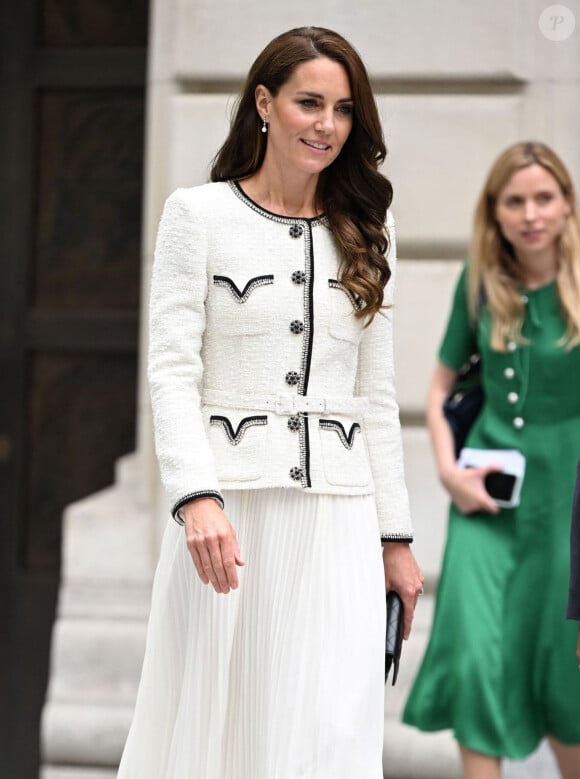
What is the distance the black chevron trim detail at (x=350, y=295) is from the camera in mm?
3098

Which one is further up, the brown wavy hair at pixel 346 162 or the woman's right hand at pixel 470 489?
the brown wavy hair at pixel 346 162

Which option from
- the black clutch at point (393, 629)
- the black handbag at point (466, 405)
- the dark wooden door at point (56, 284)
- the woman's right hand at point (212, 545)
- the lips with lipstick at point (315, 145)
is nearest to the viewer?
the woman's right hand at point (212, 545)

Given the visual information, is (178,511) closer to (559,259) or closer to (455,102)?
(559,259)

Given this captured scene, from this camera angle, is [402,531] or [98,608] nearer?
[402,531]

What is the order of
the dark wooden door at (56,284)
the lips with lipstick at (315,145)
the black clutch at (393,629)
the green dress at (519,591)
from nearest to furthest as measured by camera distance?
the lips with lipstick at (315,145) < the black clutch at (393,629) < the green dress at (519,591) < the dark wooden door at (56,284)

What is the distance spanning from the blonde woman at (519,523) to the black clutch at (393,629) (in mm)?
1380

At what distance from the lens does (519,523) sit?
15.3 feet

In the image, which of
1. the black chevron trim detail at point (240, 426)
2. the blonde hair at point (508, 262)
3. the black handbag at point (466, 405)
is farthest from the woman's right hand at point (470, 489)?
the black chevron trim detail at point (240, 426)

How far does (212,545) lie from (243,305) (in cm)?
52

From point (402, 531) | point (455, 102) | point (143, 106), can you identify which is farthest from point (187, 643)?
point (143, 106)

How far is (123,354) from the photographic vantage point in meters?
6.34

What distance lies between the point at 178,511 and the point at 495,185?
240cm

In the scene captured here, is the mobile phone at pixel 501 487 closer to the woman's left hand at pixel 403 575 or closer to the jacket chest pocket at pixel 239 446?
the woman's left hand at pixel 403 575

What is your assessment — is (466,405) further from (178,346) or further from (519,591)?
(178,346)
